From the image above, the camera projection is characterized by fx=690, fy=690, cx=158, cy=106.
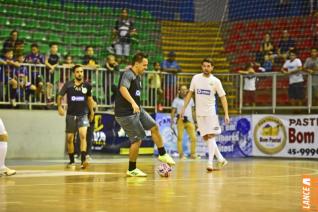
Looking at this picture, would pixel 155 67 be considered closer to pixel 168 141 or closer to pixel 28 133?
pixel 168 141

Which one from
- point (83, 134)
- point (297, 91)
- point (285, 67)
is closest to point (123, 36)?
point (285, 67)

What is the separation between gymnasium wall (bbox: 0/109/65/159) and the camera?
803 inches

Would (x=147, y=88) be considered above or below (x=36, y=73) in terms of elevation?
below

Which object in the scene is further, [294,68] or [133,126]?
[294,68]

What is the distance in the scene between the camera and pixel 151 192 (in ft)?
30.3

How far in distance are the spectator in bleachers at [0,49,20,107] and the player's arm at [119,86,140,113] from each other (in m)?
8.57

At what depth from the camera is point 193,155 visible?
836 inches

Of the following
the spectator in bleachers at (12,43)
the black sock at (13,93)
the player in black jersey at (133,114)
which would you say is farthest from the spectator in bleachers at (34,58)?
the player in black jersey at (133,114)

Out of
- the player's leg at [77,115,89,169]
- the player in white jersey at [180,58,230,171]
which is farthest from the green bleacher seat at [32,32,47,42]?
the player in white jersey at [180,58,230,171]

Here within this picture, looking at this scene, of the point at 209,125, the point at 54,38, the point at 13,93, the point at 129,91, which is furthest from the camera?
the point at 54,38

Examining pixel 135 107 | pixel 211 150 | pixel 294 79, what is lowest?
pixel 211 150

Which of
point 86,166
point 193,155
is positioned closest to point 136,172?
point 86,166

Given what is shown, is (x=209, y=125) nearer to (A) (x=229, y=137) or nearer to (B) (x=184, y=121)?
(B) (x=184, y=121)

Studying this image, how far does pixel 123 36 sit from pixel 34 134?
18.1 feet
